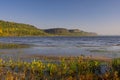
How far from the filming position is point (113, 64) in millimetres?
15680

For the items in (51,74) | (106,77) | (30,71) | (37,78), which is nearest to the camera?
(106,77)

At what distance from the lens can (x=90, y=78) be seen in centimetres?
1247

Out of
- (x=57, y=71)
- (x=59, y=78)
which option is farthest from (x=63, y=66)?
(x=59, y=78)

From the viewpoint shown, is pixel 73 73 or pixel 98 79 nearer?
pixel 98 79

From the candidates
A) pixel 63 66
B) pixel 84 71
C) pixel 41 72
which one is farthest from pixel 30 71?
pixel 84 71

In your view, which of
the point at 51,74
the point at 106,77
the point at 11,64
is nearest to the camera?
the point at 106,77

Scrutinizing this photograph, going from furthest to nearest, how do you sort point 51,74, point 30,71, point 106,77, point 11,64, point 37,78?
1. point 11,64
2. point 30,71
3. point 51,74
4. point 37,78
5. point 106,77

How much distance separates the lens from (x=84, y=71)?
48.4ft

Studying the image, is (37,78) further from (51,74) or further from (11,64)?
(11,64)

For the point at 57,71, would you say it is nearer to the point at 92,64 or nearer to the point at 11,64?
the point at 92,64

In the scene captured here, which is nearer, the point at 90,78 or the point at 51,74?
the point at 90,78

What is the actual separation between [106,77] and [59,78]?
2.55 meters

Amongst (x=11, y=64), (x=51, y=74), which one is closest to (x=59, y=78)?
(x=51, y=74)

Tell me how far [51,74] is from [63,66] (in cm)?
156
